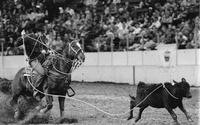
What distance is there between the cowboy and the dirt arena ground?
3.93ft

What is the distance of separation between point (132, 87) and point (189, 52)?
2795 millimetres

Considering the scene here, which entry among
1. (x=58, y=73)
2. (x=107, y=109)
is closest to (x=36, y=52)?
(x=58, y=73)

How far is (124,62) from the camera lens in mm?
22203

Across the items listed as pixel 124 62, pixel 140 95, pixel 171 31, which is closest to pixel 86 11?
pixel 124 62

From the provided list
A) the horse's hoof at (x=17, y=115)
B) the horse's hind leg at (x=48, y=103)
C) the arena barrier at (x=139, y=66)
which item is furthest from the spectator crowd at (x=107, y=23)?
the horse's hind leg at (x=48, y=103)

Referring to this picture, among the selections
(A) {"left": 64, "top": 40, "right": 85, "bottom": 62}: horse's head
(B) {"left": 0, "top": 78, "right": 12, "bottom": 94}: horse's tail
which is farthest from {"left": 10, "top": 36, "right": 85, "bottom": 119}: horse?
(B) {"left": 0, "top": 78, "right": 12, "bottom": 94}: horse's tail

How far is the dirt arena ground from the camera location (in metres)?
11.7

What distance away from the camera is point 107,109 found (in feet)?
47.2

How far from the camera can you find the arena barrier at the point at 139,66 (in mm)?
20047

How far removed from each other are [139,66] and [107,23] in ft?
Answer: 10.8

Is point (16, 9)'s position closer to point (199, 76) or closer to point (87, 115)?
point (199, 76)

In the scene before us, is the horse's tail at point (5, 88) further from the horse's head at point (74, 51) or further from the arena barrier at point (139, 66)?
the arena barrier at point (139, 66)

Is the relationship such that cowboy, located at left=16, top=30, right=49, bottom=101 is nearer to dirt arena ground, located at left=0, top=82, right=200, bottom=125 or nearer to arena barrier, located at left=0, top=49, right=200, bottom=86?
dirt arena ground, located at left=0, top=82, right=200, bottom=125

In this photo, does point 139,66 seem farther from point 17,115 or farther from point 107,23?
point 17,115
